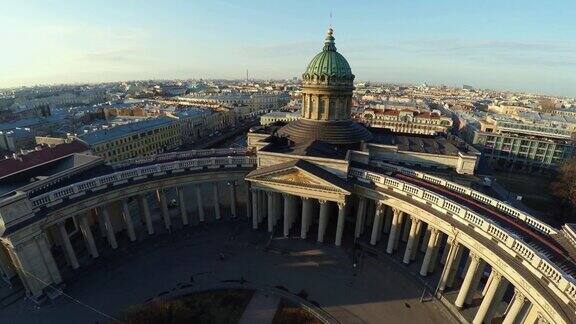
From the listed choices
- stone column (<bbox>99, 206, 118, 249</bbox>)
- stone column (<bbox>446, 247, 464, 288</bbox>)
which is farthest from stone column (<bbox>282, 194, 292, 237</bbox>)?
stone column (<bbox>99, 206, 118, 249</bbox>)

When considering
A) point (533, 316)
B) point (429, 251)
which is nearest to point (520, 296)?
point (533, 316)

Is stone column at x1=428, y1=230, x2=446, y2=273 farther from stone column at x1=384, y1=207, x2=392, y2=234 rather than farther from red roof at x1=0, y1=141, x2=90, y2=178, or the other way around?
red roof at x1=0, y1=141, x2=90, y2=178

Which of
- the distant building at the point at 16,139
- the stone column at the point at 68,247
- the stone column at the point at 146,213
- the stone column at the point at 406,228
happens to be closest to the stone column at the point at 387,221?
the stone column at the point at 406,228

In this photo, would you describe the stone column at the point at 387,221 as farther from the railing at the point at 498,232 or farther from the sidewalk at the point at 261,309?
the sidewalk at the point at 261,309

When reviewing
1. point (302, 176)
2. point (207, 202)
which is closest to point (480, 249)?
point (302, 176)

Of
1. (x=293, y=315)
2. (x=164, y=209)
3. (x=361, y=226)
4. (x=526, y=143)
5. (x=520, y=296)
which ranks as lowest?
(x=293, y=315)

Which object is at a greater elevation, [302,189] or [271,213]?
[302,189]

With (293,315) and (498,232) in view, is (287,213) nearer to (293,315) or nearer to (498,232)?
(293,315)
